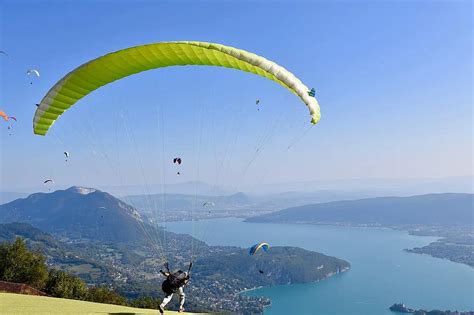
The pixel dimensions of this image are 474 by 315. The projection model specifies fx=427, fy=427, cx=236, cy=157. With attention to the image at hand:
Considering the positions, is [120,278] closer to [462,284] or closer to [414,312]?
[414,312]

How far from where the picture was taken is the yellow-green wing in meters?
9.84

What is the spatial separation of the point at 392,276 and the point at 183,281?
158 meters

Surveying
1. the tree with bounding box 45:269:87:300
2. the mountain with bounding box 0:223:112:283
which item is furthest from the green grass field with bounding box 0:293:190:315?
the mountain with bounding box 0:223:112:283

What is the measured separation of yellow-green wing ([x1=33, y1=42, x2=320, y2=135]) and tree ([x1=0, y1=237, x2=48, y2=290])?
69.7ft

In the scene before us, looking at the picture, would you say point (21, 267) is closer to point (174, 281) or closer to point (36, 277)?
point (36, 277)

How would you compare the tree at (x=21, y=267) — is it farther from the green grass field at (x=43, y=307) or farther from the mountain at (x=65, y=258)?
the mountain at (x=65, y=258)

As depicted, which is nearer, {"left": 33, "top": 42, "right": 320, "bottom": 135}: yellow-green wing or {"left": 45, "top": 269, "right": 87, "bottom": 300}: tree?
{"left": 33, "top": 42, "right": 320, "bottom": 135}: yellow-green wing

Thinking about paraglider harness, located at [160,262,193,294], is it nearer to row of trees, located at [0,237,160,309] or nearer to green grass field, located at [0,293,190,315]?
green grass field, located at [0,293,190,315]

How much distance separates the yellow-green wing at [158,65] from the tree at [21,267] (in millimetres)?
21244

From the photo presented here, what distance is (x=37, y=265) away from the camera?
2973 centimetres

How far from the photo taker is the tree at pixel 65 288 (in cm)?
2666

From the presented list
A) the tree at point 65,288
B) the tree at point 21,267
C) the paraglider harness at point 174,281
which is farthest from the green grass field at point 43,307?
the tree at point 21,267

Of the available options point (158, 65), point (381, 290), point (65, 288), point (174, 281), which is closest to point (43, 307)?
point (174, 281)

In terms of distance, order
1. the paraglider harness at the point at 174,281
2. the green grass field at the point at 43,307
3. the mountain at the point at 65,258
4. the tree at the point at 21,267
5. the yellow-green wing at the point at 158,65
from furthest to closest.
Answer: the mountain at the point at 65,258, the tree at the point at 21,267, the green grass field at the point at 43,307, the paraglider harness at the point at 174,281, the yellow-green wing at the point at 158,65
